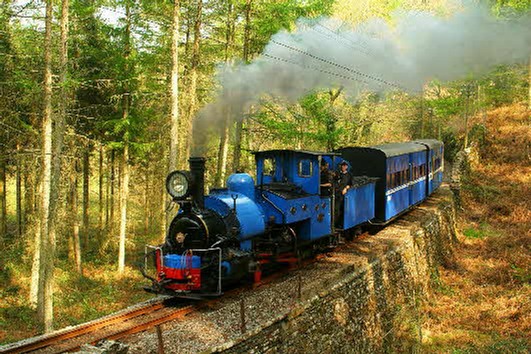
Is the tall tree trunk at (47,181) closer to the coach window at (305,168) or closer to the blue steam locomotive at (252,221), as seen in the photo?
the blue steam locomotive at (252,221)

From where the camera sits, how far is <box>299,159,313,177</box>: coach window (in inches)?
→ 457

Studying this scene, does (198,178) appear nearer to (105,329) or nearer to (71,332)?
(105,329)

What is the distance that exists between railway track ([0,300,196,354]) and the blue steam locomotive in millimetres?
442

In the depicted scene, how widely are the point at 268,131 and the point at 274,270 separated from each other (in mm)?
10181

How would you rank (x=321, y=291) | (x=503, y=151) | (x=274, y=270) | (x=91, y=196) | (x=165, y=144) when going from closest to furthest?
(x=321, y=291), (x=274, y=270), (x=165, y=144), (x=503, y=151), (x=91, y=196)

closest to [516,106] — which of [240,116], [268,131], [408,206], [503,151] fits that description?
[503,151]

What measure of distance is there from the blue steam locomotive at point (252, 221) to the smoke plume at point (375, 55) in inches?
227

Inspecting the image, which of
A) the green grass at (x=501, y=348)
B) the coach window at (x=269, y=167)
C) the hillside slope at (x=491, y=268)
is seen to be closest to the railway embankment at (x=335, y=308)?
the hillside slope at (x=491, y=268)

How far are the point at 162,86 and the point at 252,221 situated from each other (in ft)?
38.4

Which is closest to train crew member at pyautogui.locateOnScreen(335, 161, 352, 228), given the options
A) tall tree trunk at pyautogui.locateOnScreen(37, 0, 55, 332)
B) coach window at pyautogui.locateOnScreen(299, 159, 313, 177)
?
coach window at pyautogui.locateOnScreen(299, 159, 313, 177)

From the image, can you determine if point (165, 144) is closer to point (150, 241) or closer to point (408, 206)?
point (150, 241)

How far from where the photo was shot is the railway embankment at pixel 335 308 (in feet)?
Answer: 25.5

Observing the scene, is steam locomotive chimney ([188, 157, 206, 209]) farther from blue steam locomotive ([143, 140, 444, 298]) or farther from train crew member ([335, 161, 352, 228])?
train crew member ([335, 161, 352, 228])

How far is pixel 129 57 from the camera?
766 inches
